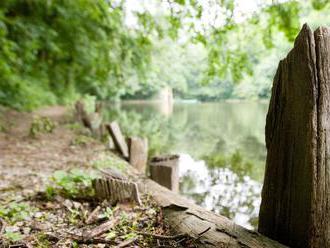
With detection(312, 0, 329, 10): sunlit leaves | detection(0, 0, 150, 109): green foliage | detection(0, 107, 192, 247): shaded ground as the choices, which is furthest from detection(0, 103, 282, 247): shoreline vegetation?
detection(0, 0, 150, 109): green foliage

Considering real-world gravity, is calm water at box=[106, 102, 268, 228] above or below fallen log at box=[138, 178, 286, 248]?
below

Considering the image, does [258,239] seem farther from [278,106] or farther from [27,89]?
[27,89]

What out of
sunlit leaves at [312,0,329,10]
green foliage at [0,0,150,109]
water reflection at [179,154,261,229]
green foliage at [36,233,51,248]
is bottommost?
water reflection at [179,154,261,229]

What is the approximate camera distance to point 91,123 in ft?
30.7

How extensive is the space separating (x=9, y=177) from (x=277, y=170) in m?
3.37

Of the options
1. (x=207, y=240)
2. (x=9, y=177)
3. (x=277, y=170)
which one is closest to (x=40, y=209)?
(x=9, y=177)

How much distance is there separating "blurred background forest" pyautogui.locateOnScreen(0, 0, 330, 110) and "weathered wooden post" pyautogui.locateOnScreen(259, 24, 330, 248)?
1773 millimetres

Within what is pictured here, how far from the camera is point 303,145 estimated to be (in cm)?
176

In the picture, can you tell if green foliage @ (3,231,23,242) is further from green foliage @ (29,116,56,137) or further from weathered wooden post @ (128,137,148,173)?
green foliage @ (29,116,56,137)

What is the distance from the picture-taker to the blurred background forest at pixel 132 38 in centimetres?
391

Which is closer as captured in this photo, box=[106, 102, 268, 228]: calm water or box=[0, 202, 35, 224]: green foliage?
box=[0, 202, 35, 224]: green foliage

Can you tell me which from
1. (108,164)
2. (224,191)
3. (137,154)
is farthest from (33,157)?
(224,191)

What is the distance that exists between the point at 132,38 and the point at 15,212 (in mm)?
7789

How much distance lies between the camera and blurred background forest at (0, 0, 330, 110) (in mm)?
3906
